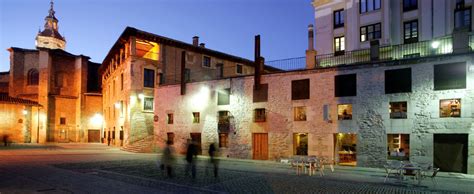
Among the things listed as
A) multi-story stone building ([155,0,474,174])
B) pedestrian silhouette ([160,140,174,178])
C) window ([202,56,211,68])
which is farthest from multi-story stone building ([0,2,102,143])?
pedestrian silhouette ([160,140,174,178])

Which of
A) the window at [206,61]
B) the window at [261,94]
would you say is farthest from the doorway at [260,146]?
the window at [206,61]

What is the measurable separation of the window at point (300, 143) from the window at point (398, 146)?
5276 mm

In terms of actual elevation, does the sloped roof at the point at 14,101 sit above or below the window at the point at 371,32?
below

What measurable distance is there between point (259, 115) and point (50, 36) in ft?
268

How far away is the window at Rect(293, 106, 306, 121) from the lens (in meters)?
23.5

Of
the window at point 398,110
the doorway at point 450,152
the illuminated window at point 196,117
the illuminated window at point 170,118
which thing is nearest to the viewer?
the doorway at point 450,152

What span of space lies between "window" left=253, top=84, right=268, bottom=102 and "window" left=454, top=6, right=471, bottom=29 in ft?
46.0

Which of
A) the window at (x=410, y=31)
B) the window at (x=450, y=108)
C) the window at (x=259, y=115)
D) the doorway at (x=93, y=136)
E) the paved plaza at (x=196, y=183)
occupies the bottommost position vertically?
the doorway at (x=93, y=136)

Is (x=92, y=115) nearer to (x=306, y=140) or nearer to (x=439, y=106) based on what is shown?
(x=306, y=140)

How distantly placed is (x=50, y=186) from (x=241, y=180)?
283 inches

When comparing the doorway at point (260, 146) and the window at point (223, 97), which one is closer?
the doorway at point (260, 146)

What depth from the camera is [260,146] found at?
2519 centimetres

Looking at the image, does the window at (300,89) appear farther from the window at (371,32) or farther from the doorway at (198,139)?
the doorway at (198,139)

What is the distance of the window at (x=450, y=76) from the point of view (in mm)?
18188
